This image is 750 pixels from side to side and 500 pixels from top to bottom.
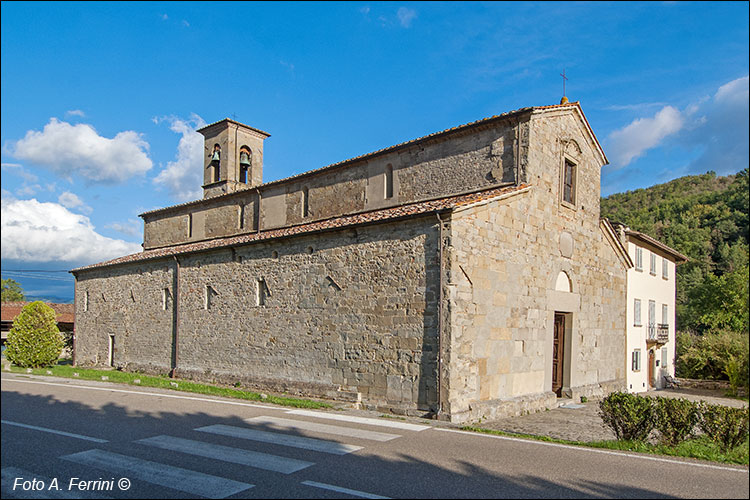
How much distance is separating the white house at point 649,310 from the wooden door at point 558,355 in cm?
620

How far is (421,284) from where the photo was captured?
1257 cm

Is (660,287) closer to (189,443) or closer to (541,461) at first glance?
(541,461)

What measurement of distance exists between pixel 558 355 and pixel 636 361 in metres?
7.99

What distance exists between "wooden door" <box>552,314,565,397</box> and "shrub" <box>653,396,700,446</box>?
24.8 ft

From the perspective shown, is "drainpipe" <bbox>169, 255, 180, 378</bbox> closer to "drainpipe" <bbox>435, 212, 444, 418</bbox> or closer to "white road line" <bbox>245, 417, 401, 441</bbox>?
"white road line" <bbox>245, 417, 401, 441</bbox>

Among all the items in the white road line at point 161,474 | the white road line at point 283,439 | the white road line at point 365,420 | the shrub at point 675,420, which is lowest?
the white road line at point 365,420

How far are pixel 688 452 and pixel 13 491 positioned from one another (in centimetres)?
909

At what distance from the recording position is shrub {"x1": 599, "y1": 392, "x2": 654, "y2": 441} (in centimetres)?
892

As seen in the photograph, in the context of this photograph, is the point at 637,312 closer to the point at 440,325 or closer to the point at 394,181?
the point at 394,181

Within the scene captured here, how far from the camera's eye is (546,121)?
15.3 m

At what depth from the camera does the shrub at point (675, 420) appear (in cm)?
852

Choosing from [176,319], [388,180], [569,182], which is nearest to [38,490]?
[388,180]

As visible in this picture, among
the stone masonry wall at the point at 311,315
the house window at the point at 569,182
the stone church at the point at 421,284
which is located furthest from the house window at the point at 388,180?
the house window at the point at 569,182

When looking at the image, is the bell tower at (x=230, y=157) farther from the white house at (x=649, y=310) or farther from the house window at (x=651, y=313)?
the house window at (x=651, y=313)
